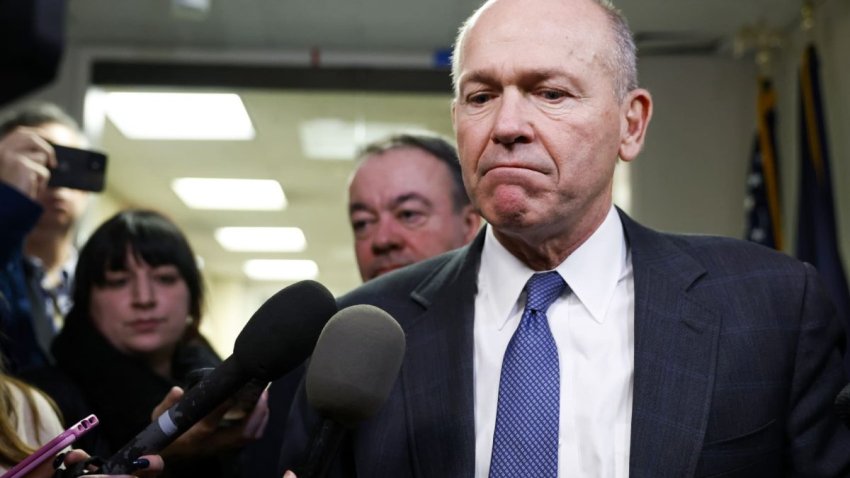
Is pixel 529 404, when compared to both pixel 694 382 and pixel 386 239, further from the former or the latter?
pixel 386 239

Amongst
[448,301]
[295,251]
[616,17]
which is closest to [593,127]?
[616,17]

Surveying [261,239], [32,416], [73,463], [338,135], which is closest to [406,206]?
[32,416]

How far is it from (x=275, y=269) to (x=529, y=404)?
605cm

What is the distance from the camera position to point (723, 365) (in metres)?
1.30

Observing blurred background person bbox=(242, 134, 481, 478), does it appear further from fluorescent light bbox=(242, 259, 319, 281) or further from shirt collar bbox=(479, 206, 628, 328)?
fluorescent light bbox=(242, 259, 319, 281)

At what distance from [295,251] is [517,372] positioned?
5.51 m

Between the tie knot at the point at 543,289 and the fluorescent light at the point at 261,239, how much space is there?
498 centimetres

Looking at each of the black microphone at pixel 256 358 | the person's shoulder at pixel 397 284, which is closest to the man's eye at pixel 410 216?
the person's shoulder at pixel 397 284

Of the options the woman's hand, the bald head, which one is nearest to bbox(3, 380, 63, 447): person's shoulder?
the woman's hand

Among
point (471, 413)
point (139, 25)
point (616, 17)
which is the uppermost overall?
point (139, 25)

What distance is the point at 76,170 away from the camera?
2014 millimetres

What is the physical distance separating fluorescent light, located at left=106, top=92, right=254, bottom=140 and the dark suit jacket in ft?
11.6

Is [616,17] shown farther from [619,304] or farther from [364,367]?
[364,367]

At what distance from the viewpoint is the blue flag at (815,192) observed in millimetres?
3492
